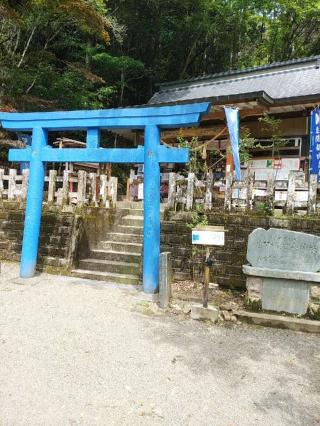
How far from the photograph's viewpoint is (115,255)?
8156 millimetres

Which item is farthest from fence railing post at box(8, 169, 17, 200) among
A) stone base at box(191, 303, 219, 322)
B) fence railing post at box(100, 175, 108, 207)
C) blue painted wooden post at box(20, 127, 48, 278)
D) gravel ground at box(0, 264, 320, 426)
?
stone base at box(191, 303, 219, 322)

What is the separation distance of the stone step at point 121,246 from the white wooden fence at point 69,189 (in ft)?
3.57

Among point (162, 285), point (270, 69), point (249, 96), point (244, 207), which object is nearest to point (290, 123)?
point (249, 96)

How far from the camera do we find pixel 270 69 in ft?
49.5

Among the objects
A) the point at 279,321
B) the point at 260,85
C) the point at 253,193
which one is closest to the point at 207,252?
the point at 279,321

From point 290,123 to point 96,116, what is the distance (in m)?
7.21

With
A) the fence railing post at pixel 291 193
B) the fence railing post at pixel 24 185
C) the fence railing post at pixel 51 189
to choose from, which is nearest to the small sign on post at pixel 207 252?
the fence railing post at pixel 291 193

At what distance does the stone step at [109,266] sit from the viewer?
7.67 m

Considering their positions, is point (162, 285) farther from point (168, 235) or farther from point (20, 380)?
point (20, 380)

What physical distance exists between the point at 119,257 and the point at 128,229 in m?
1.08

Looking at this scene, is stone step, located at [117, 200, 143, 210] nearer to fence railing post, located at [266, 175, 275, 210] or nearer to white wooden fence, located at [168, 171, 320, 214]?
white wooden fence, located at [168, 171, 320, 214]

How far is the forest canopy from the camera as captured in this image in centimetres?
1485

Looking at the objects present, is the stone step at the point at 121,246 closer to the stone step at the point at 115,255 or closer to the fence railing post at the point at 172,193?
the stone step at the point at 115,255

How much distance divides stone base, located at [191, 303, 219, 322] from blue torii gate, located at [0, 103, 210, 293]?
117 cm
